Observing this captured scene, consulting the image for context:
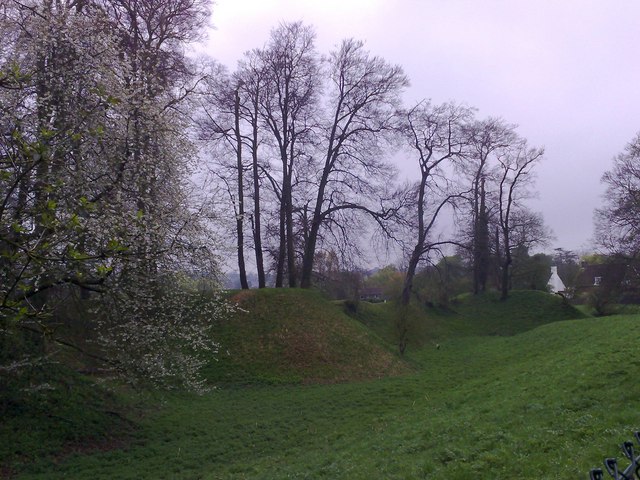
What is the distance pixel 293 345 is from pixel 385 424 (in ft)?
31.2

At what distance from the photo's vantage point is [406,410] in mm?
14516

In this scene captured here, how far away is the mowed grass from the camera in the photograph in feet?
23.5

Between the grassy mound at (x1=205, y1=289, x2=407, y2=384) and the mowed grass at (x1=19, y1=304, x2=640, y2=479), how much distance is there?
3.80 feet

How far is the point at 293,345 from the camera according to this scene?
2205cm

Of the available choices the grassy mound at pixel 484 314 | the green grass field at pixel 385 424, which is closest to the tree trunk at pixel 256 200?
the green grass field at pixel 385 424

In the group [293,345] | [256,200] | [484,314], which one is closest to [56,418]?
[293,345]

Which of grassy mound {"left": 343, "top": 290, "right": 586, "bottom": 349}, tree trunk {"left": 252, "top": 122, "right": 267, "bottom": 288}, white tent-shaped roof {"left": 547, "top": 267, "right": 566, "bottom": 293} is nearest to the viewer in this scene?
tree trunk {"left": 252, "top": 122, "right": 267, "bottom": 288}

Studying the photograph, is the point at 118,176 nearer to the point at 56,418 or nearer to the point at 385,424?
the point at 56,418

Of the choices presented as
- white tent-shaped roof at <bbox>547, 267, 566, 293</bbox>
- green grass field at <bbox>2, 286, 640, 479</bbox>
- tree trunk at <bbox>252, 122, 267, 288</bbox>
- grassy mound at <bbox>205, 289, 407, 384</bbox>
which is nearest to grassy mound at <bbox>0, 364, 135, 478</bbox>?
green grass field at <bbox>2, 286, 640, 479</bbox>

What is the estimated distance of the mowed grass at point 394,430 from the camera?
716 cm

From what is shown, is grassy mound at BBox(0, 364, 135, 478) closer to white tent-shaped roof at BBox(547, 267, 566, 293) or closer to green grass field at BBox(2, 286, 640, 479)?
green grass field at BBox(2, 286, 640, 479)

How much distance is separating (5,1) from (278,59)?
18.7 meters

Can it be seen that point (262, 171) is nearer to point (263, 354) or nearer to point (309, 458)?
point (263, 354)

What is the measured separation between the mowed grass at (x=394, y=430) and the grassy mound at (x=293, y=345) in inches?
45.6
